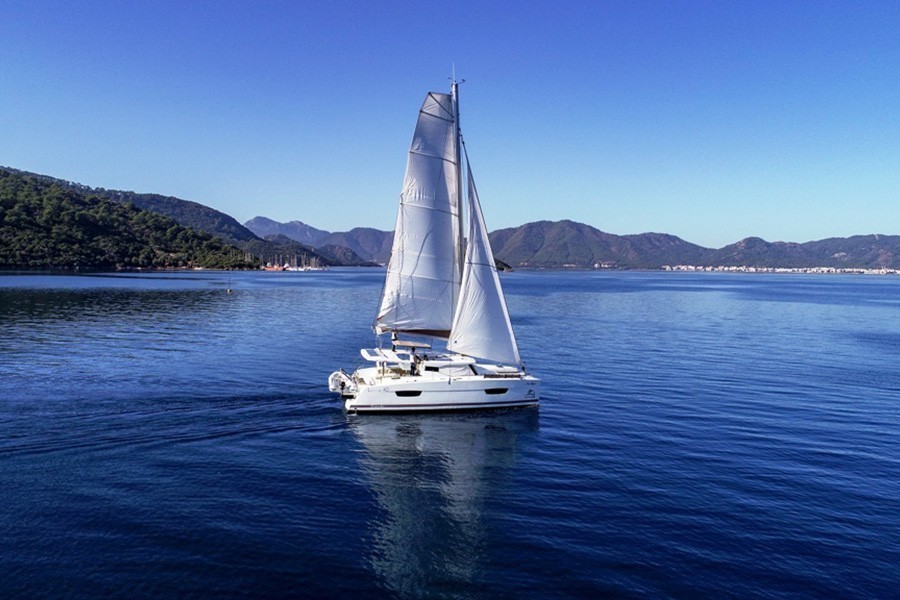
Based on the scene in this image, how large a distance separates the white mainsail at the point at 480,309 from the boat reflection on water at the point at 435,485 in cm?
395

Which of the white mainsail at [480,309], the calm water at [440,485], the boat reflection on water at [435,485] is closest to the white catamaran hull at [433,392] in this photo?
the boat reflection on water at [435,485]

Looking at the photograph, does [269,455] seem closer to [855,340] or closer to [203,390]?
[203,390]

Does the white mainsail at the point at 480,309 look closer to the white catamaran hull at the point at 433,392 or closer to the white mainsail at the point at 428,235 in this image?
the white mainsail at the point at 428,235

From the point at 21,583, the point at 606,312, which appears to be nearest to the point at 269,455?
the point at 21,583

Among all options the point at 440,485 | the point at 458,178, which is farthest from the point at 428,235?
the point at 440,485

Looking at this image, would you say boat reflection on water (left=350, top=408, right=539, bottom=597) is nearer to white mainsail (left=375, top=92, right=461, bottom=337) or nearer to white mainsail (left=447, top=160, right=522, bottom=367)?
white mainsail (left=447, top=160, right=522, bottom=367)

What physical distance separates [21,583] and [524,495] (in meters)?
16.5

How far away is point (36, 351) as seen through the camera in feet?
161

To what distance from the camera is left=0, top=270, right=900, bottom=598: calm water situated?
55.4 feet

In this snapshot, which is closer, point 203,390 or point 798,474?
point 798,474

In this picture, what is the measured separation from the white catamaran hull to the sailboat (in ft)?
0.19

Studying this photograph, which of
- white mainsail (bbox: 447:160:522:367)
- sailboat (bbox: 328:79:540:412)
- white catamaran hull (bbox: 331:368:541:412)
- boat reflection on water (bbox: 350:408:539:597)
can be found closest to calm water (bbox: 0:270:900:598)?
boat reflection on water (bbox: 350:408:539:597)

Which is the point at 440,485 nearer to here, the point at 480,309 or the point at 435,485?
the point at 435,485

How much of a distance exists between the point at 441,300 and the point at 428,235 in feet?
13.6
